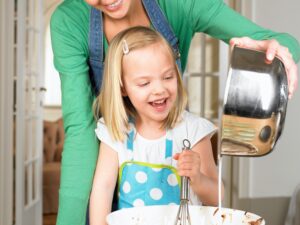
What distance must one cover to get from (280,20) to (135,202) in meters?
1.66

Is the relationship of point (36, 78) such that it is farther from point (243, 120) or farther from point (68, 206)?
point (243, 120)

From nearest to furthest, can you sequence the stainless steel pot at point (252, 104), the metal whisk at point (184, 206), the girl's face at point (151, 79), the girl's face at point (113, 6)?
the stainless steel pot at point (252, 104) < the metal whisk at point (184, 206) < the girl's face at point (113, 6) < the girl's face at point (151, 79)

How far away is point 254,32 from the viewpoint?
0.97 m

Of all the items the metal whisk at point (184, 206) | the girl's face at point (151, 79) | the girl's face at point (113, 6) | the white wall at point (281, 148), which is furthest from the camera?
the white wall at point (281, 148)

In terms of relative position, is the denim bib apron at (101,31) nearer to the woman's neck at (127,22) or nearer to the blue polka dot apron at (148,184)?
the woman's neck at (127,22)

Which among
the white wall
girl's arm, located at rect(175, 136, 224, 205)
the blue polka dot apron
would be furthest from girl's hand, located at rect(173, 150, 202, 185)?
the white wall

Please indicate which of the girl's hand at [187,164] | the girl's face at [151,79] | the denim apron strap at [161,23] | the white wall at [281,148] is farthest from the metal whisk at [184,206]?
the white wall at [281,148]

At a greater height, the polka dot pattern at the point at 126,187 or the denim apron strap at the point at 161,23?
the denim apron strap at the point at 161,23

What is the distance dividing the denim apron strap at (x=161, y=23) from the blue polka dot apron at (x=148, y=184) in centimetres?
A: 23

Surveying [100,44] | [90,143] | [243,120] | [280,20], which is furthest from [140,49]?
[280,20]

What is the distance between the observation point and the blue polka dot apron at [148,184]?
108cm

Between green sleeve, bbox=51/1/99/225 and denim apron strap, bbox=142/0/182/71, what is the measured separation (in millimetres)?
142

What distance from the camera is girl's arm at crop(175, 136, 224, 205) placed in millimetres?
887

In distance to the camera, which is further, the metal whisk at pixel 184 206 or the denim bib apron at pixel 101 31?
the denim bib apron at pixel 101 31
